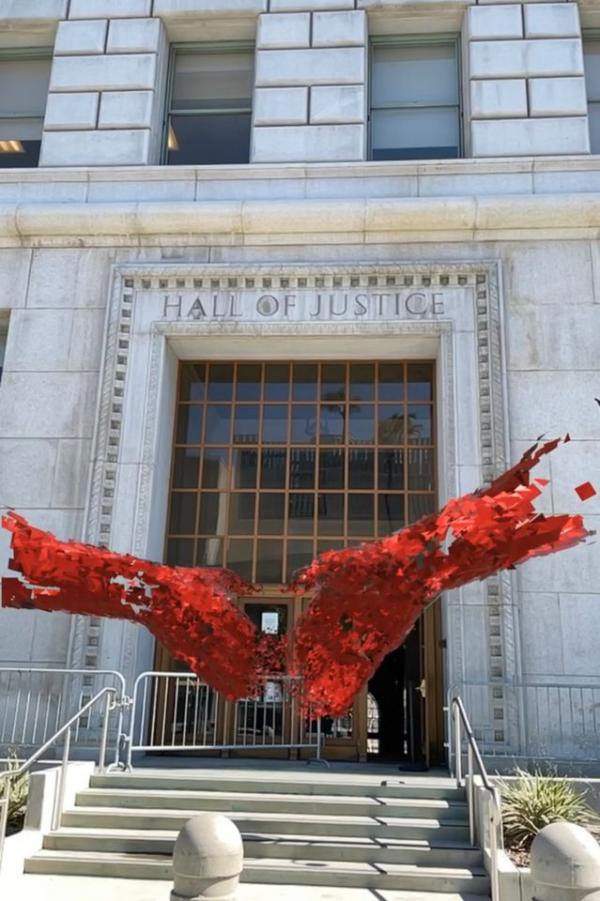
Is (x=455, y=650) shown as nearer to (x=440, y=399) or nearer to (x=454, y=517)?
(x=440, y=399)

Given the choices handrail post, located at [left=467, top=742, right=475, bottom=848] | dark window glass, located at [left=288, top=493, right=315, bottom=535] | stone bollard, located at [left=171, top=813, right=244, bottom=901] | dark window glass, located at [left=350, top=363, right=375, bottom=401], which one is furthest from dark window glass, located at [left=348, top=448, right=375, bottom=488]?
stone bollard, located at [left=171, top=813, right=244, bottom=901]

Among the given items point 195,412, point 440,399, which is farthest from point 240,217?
point 440,399

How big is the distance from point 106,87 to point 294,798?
474 inches

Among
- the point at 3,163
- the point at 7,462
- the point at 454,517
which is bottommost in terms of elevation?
the point at 454,517

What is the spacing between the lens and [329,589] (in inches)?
255

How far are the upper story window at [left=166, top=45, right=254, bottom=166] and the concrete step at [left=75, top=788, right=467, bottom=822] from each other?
10511 millimetres

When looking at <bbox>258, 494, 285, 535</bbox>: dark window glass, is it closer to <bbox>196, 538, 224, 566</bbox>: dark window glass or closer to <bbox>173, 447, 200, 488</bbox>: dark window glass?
<bbox>196, 538, 224, 566</bbox>: dark window glass

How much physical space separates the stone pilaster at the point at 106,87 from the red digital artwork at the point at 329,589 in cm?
871

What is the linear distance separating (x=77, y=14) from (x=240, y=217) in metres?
5.59

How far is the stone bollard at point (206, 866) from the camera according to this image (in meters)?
5.05

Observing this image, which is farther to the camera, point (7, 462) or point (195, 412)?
point (195, 412)

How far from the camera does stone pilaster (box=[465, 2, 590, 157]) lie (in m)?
12.8

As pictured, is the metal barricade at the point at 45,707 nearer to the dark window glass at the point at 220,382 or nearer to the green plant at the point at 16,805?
the green plant at the point at 16,805

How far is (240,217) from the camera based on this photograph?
12562mm
